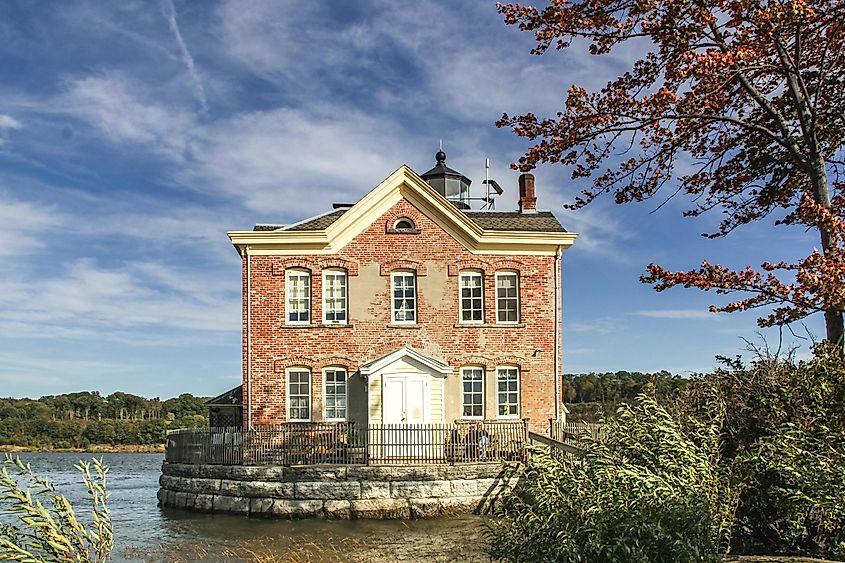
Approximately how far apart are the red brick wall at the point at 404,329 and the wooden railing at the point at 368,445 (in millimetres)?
1780

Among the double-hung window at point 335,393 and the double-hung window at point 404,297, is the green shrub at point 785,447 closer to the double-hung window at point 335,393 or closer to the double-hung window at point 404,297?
the double-hung window at point 404,297

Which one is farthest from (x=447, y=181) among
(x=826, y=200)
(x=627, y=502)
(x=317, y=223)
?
(x=627, y=502)

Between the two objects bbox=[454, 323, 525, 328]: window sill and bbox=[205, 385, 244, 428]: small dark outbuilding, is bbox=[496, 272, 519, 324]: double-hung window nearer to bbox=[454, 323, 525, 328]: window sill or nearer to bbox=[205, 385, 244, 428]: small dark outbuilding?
bbox=[454, 323, 525, 328]: window sill

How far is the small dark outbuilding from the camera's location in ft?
89.5

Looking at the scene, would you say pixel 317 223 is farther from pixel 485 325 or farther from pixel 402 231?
pixel 485 325

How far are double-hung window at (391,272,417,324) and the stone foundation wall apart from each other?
557 centimetres

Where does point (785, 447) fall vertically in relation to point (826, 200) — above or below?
below

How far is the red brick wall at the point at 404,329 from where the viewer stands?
24109 millimetres

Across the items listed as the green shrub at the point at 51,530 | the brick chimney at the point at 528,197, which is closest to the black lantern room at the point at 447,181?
the brick chimney at the point at 528,197

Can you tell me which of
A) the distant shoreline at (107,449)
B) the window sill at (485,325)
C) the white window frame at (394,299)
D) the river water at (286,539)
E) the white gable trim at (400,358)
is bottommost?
the distant shoreline at (107,449)

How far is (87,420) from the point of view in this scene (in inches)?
2813

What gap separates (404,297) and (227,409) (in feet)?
24.8

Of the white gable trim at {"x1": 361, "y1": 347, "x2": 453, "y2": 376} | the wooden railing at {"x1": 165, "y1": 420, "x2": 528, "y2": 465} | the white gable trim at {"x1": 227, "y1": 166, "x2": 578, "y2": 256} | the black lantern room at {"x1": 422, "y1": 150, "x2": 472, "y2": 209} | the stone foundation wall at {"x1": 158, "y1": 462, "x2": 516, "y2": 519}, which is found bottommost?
the stone foundation wall at {"x1": 158, "y1": 462, "x2": 516, "y2": 519}

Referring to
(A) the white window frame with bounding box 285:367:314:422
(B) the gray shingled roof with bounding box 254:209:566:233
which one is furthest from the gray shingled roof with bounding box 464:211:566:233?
(A) the white window frame with bounding box 285:367:314:422
